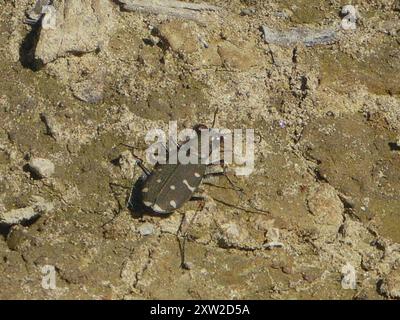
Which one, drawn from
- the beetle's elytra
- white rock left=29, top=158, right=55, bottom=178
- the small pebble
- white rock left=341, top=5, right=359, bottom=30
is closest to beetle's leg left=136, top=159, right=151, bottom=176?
the beetle's elytra

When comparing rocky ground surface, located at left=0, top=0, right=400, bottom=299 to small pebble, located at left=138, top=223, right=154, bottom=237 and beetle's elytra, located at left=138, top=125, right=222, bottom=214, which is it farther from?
beetle's elytra, located at left=138, top=125, right=222, bottom=214

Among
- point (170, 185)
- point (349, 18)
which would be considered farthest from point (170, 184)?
point (349, 18)

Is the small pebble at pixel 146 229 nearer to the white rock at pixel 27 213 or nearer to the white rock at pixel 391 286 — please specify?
the white rock at pixel 27 213

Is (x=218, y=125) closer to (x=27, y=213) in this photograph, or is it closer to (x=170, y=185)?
(x=170, y=185)

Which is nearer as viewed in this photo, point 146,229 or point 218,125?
point 146,229

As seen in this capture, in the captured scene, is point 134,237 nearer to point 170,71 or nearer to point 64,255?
point 64,255

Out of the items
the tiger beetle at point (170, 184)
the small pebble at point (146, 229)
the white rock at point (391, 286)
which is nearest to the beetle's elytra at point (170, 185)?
the tiger beetle at point (170, 184)

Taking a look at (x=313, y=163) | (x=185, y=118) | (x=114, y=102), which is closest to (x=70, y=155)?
(x=114, y=102)
